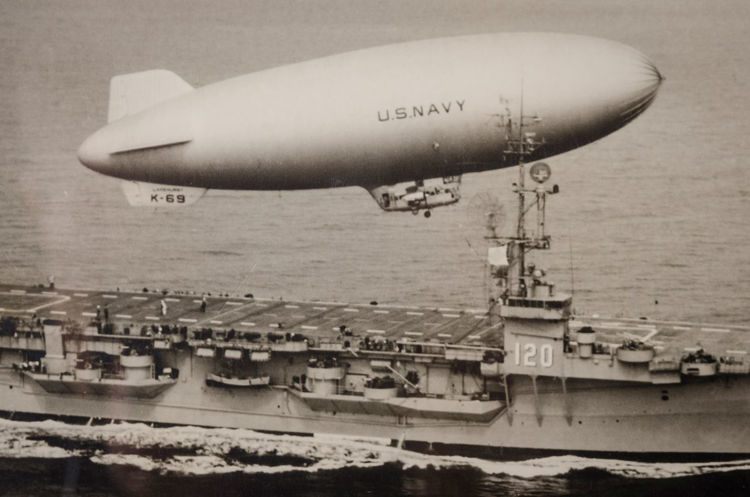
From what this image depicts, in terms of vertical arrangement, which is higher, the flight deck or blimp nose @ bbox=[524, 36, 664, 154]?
blimp nose @ bbox=[524, 36, 664, 154]

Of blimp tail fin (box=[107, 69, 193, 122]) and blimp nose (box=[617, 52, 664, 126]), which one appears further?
blimp tail fin (box=[107, 69, 193, 122])

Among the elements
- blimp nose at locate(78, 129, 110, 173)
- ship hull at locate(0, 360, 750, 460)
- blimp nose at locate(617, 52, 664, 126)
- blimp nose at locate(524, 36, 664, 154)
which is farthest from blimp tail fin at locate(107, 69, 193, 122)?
blimp nose at locate(617, 52, 664, 126)

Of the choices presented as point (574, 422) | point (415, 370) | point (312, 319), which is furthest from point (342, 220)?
point (574, 422)

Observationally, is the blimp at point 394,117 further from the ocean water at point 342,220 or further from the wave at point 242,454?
the wave at point 242,454

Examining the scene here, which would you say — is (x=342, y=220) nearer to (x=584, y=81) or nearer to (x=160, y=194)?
(x=160, y=194)

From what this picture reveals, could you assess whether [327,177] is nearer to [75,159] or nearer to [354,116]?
[354,116]

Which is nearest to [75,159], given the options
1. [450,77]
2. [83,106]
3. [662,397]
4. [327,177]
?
[83,106]

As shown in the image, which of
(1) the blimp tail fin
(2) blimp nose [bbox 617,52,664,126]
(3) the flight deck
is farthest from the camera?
(3) the flight deck

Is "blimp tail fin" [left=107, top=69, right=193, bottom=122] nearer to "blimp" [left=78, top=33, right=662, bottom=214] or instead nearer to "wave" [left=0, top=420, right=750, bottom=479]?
"blimp" [left=78, top=33, right=662, bottom=214]
